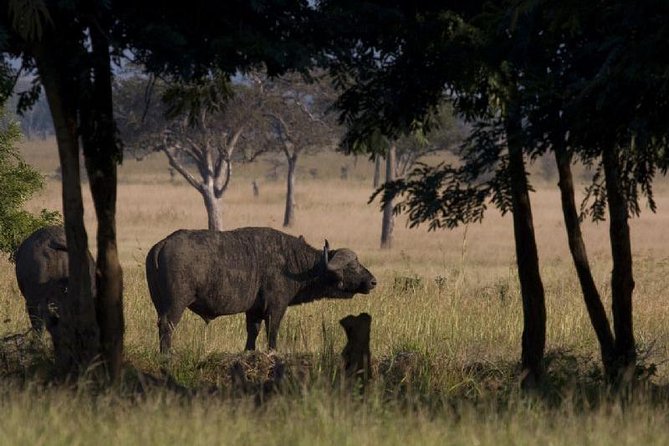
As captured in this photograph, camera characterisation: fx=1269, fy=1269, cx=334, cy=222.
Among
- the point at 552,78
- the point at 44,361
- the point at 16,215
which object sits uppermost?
the point at 552,78

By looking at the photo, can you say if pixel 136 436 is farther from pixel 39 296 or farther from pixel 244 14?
pixel 39 296

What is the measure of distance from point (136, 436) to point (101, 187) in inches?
183

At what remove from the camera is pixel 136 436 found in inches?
326

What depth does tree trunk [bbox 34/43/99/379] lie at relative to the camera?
11.8 meters

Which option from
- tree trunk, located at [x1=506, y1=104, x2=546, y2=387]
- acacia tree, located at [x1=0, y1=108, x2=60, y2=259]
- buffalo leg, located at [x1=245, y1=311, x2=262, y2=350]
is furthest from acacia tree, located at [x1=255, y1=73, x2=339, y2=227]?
tree trunk, located at [x1=506, y1=104, x2=546, y2=387]

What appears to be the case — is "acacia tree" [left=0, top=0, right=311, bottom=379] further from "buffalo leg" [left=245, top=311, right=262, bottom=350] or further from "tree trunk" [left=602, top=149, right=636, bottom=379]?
"buffalo leg" [left=245, top=311, right=262, bottom=350]

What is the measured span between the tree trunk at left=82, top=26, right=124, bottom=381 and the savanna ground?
0.50 m

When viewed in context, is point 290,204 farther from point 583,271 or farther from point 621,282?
point 621,282

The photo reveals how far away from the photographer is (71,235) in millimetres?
11938

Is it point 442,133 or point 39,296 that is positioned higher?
point 442,133

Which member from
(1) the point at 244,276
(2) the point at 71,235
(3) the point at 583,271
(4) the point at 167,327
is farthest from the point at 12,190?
(3) the point at 583,271

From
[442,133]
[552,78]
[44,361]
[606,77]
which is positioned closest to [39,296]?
[44,361]

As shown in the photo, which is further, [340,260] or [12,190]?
[12,190]

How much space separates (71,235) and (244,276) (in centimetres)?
555
